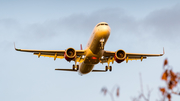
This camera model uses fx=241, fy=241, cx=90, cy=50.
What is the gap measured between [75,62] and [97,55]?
5608 mm

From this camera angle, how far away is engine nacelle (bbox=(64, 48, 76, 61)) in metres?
34.3

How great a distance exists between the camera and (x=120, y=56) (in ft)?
121

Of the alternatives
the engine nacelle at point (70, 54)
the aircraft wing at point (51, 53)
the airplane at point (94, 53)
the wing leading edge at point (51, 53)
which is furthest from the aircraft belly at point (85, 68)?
the engine nacelle at point (70, 54)

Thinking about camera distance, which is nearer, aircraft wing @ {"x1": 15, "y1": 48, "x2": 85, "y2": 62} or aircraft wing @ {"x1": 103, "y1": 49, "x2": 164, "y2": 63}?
aircraft wing @ {"x1": 15, "y1": 48, "x2": 85, "y2": 62}

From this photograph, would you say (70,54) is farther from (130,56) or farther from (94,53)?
(130,56)

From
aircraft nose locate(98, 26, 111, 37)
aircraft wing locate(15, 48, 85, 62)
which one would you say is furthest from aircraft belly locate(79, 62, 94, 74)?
aircraft nose locate(98, 26, 111, 37)

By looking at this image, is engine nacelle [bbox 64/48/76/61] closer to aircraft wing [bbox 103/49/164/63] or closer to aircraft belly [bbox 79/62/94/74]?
aircraft belly [bbox 79/62/94/74]

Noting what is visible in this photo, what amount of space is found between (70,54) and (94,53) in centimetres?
365

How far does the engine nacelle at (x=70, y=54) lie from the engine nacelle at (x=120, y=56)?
21.1 feet

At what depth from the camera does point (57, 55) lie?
38656 millimetres

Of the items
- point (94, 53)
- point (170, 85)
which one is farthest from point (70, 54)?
point (170, 85)

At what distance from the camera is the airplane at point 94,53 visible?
105 ft

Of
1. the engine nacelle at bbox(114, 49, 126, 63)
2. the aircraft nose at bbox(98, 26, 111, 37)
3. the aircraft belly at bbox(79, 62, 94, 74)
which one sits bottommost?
the aircraft belly at bbox(79, 62, 94, 74)

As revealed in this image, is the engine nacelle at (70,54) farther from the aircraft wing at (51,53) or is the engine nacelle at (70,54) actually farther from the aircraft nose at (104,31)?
the aircraft nose at (104,31)
